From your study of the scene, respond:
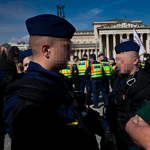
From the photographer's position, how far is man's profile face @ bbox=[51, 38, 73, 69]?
125 cm

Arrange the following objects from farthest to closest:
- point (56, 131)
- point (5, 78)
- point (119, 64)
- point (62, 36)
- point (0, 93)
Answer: point (5, 78) < point (0, 93) < point (119, 64) < point (62, 36) < point (56, 131)

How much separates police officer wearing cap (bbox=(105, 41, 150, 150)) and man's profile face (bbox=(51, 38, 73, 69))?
3.81 ft

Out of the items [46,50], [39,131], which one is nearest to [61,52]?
[46,50]

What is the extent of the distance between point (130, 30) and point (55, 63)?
5925cm

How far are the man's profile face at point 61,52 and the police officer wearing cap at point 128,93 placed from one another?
3.81ft

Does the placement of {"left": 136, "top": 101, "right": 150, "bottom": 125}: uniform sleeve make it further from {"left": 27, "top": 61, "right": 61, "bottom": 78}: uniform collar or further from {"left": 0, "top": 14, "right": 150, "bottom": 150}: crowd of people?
{"left": 27, "top": 61, "right": 61, "bottom": 78}: uniform collar

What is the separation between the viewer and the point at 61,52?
50.3 inches

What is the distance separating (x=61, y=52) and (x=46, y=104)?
0.46 metres

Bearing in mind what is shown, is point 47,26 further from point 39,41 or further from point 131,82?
point 131,82

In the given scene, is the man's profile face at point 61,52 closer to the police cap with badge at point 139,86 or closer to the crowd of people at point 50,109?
the crowd of people at point 50,109

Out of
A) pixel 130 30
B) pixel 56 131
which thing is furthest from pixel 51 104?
pixel 130 30

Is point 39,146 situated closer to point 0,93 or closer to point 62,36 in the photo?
point 62,36

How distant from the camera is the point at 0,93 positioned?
2.86 metres

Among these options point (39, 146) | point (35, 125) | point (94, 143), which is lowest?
point (94, 143)
